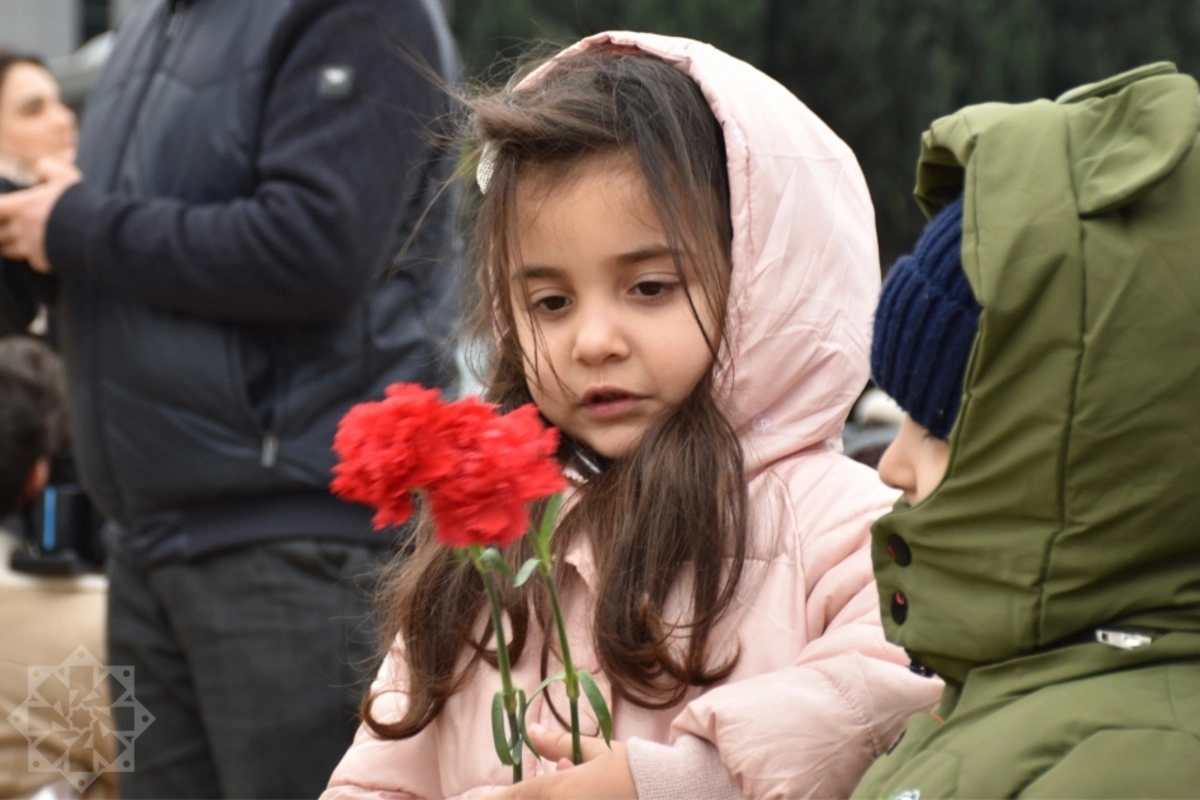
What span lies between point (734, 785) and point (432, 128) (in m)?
1.64

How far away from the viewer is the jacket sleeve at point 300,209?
2875 mm

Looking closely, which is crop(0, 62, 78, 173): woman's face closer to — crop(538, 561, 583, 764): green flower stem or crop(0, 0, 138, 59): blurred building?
crop(538, 561, 583, 764): green flower stem

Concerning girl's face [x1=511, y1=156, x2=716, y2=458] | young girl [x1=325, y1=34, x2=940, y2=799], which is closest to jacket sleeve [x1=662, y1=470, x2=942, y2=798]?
young girl [x1=325, y1=34, x2=940, y2=799]

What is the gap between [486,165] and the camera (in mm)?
2193

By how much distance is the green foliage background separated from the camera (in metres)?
17.0

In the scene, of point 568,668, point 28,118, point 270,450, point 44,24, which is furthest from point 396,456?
point 44,24

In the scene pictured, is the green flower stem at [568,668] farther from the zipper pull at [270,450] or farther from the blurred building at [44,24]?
the blurred building at [44,24]

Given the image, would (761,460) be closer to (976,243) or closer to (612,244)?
(612,244)

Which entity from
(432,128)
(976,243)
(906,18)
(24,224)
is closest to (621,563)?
(976,243)

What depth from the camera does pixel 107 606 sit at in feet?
10.1

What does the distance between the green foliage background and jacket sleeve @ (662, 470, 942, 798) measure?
15019 millimetres

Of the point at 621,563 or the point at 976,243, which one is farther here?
the point at 621,563
